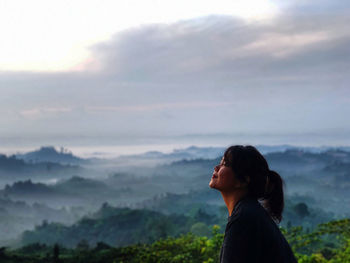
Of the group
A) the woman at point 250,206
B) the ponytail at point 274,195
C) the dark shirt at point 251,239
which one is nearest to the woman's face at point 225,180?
the woman at point 250,206

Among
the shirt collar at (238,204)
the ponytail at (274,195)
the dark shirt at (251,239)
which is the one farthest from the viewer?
the ponytail at (274,195)

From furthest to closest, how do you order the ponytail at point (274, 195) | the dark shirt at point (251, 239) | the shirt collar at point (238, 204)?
the ponytail at point (274, 195)
the shirt collar at point (238, 204)
the dark shirt at point (251, 239)

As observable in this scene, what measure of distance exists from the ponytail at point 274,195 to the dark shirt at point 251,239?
0.30 meters

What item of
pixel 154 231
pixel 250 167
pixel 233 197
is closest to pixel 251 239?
pixel 233 197

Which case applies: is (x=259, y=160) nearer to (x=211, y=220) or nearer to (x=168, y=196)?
(x=211, y=220)

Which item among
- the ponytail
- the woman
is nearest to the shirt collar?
the woman

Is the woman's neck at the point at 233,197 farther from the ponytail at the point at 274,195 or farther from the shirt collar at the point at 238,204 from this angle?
the ponytail at the point at 274,195

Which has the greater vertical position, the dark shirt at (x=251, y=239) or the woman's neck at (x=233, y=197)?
the woman's neck at (x=233, y=197)

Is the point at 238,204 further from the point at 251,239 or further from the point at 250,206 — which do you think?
the point at 251,239

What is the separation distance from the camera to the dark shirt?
2088mm

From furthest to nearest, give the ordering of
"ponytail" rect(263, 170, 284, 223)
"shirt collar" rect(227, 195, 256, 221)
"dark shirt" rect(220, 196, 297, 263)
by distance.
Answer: "ponytail" rect(263, 170, 284, 223), "shirt collar" rect(227, 195, 256, 221), "dark shirt" rect(220, 196, 297, 263)

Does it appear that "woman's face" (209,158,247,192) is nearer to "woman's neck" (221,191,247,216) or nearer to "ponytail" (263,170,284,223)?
"woman's neck" (221,191,247,216)

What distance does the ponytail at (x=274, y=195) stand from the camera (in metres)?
2.44

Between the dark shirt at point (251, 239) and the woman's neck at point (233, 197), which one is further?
the woman's neck at point (233, 197)
